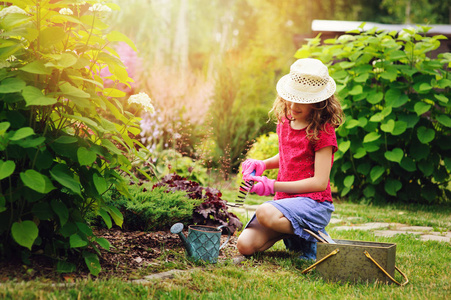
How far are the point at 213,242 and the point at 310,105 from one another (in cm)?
113

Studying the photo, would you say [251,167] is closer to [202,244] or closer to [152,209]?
[202,244]

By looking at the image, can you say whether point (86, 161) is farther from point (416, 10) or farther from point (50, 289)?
point (416, 10)

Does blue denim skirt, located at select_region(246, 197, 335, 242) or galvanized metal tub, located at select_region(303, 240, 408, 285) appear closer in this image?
galvanized metal tub, located at select_region(303, 240, 408, 285)

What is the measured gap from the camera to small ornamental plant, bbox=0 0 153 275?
6.15ft

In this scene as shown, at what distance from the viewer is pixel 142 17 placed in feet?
109

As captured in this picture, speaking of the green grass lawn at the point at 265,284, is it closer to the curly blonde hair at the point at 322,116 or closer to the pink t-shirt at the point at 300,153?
the pink t-shirt at the point at 300,153

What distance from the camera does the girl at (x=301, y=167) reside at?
2.87 m

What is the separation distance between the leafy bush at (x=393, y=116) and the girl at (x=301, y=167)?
2333mm

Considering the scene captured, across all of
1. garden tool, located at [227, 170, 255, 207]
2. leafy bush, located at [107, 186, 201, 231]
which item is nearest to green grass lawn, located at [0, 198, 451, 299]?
garden tool, located at [227, 170, 255, 207]

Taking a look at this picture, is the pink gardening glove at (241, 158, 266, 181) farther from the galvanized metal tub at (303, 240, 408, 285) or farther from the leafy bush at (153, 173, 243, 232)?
the galvanized metal tub at (303, 240, 408, 285)

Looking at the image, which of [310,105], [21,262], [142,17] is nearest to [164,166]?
[310,105]

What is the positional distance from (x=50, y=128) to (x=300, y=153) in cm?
160

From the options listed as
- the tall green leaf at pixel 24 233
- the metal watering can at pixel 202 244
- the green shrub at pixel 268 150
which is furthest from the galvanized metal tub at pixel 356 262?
the green shrub at pixel 268 150

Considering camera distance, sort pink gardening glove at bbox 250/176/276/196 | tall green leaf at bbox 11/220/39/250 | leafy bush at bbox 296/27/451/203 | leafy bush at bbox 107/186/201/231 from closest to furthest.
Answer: tall green leaf at bbox 11/220/39/250
pink gardening glove at bbox 250/176/276/196
leafy bush at bbox 107/186/201/231
leafy bush at bbox 296/27/451/203
